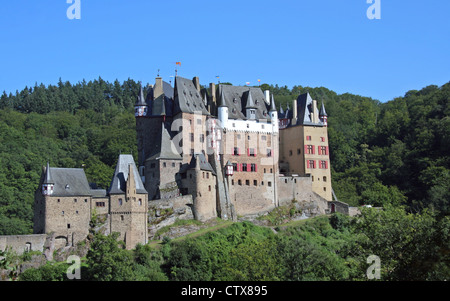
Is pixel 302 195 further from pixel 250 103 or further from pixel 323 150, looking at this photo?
pixel 250 103

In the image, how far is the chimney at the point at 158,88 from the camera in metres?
A: 64.3

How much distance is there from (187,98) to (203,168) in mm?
8272

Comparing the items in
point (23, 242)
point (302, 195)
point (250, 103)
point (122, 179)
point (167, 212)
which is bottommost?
point (23, 242)

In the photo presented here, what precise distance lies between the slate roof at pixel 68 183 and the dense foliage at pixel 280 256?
577 centimetres

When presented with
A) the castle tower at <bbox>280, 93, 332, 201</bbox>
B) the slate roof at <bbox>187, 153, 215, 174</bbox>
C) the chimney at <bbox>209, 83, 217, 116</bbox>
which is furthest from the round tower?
the castle tower at <bbox>280, 93, 332, 201</bbox>

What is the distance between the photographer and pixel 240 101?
223 feet

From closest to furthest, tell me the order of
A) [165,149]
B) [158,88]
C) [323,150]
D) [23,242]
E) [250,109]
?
[23,242] < [165,149] < [158,88] < [250,109] < [323,150]

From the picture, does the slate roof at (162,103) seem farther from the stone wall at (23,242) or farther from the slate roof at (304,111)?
the stone wall at (23,242)

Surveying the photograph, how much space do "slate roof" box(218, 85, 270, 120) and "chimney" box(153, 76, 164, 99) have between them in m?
6.51

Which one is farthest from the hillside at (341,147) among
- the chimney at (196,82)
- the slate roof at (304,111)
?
the chimney at (196,82)

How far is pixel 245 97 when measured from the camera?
68125 mm

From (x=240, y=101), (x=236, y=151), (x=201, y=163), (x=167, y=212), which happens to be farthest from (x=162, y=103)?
(x=167, y=212)

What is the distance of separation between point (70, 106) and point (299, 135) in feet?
237
